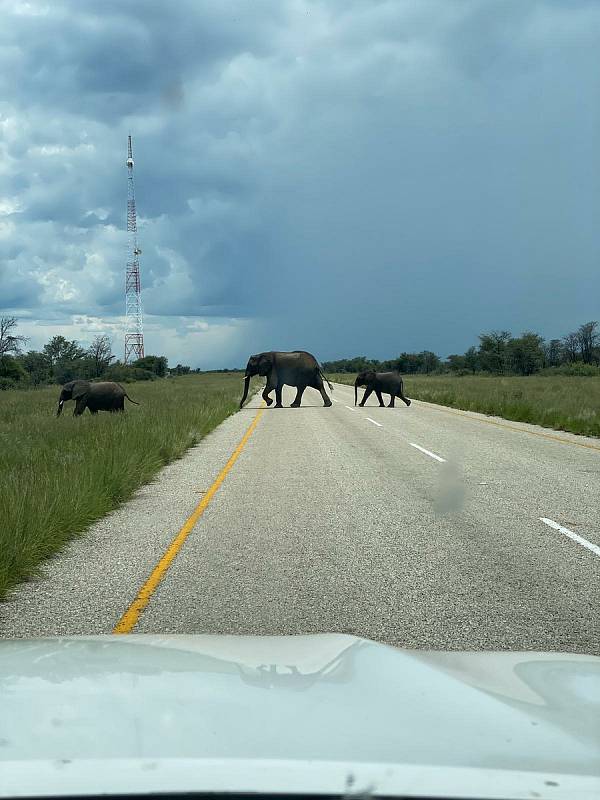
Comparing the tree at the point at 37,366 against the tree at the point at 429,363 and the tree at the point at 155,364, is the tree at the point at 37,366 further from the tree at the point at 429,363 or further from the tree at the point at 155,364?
the tree at the point at 429,363

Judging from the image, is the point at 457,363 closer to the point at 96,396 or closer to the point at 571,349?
the point at 571,349

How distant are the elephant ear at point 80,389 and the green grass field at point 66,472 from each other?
3.06m

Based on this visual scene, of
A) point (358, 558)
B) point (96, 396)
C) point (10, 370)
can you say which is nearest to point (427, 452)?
point (358, 558)

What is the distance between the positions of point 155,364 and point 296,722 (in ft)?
443

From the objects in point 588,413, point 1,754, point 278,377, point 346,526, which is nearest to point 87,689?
point 1,754

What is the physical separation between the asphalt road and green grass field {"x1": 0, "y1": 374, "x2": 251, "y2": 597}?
269 millimetres

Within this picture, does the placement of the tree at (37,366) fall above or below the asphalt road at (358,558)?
above

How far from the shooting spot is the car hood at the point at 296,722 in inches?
77.9

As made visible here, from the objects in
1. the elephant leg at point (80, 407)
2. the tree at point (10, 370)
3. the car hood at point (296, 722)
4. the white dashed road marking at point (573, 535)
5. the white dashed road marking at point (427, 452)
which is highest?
the tree at point (10, 370)

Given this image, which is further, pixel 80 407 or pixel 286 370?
pixel 286 370

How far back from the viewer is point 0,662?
3.25 meters

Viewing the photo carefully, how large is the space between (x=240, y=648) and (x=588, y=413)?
72.8 ft

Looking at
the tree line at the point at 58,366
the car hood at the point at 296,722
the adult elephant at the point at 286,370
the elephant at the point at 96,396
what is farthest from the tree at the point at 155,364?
the car hood at the point at 296,722

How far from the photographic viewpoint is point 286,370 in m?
35.1
